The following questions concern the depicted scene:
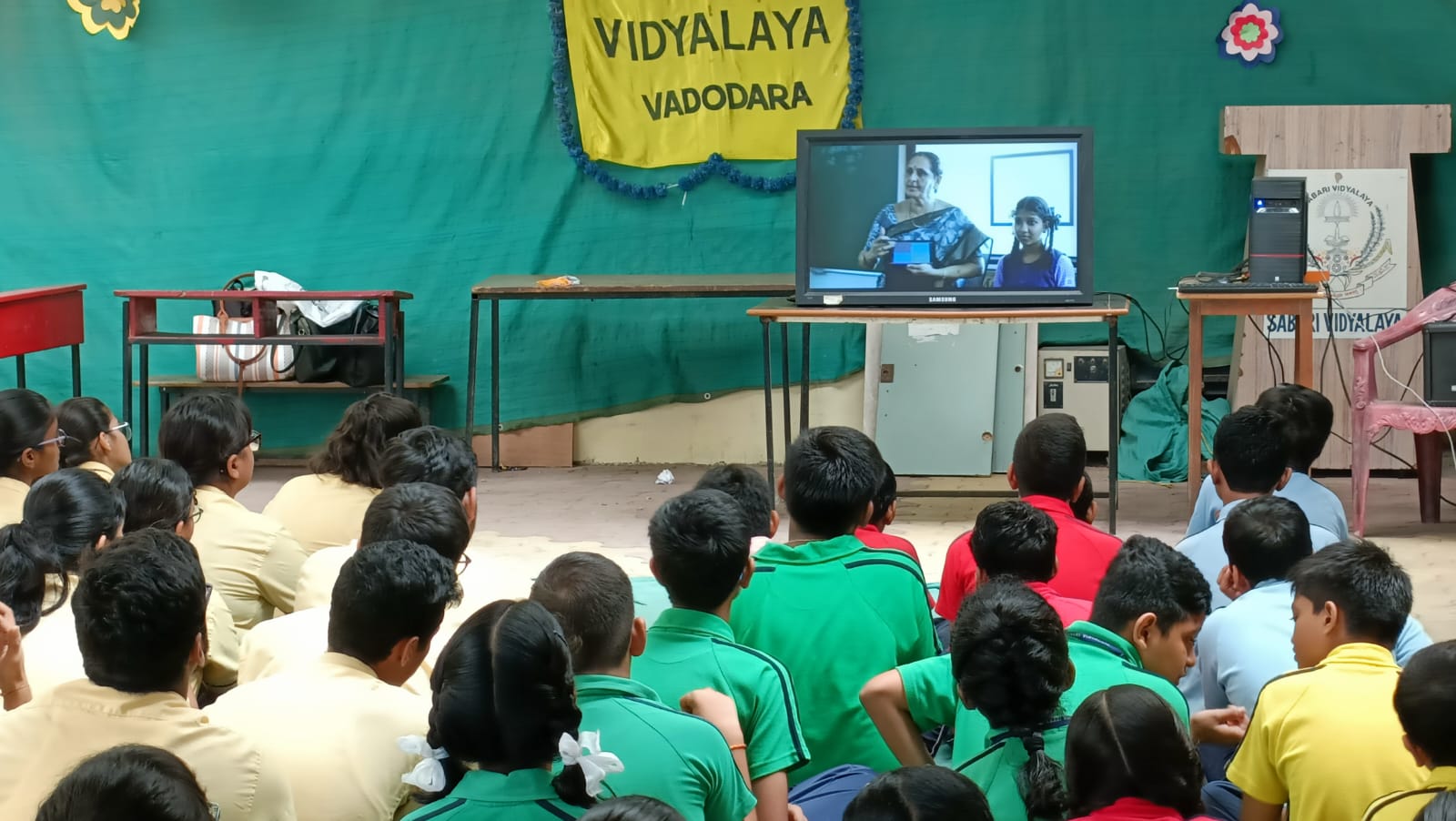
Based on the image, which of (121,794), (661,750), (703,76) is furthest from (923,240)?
(121,794)

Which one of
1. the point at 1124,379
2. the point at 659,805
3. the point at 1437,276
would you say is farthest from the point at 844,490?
the point at 1437,276

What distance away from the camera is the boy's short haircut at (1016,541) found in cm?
258

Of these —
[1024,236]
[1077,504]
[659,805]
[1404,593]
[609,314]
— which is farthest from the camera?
[609,314]

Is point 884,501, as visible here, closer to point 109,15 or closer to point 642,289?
point 642,289

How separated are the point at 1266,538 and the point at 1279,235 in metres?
2.92

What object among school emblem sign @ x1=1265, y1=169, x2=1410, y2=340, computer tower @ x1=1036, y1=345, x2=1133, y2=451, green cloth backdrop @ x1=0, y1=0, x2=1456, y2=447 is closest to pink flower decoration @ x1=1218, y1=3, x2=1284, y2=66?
green cloth backdrop @ x1=0, y1=0, x2=1456, y2=447

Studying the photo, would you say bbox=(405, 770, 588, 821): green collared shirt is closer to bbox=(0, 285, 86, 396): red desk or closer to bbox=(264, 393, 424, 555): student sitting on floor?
bbox=(264, 393, 424, 555): student sitting on floor

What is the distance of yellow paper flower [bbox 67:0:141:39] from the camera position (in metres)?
7.12

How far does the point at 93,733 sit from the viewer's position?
1810mm

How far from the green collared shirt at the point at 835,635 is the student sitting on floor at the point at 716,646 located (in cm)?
16

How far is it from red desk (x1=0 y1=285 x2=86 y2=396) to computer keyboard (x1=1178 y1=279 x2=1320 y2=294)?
14.0 ft

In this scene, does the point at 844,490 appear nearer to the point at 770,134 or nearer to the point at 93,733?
the point at 93,733

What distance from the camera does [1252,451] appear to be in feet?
11.2

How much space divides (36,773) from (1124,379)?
5452mm
